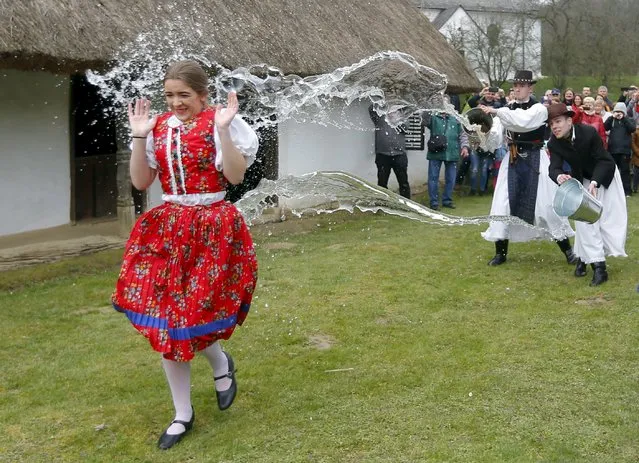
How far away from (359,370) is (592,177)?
315 cm

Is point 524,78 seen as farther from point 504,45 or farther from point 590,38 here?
point 504,45

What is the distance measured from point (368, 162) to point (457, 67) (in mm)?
3083

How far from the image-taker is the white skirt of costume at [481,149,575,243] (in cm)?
755

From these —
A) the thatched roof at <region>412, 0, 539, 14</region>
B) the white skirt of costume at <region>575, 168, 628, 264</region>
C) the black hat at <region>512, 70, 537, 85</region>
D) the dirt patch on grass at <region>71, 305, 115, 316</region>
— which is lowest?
the dirt patch on grass at <region>71, 305, 115, 316</region>

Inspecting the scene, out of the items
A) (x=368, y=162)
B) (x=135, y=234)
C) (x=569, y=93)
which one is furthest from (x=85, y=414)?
(x=569, y=93)

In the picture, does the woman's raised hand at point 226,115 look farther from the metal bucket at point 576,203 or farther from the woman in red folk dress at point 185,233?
the metal bucket at point 576,203

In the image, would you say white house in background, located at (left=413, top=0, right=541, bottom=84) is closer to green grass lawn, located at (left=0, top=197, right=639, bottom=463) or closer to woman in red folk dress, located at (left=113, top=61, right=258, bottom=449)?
green grass lawn, located at (left=0, top=197, right=639, bottom=463)

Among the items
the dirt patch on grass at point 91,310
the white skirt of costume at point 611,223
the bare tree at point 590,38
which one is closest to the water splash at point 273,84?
the white skirt of costume at point 611,223

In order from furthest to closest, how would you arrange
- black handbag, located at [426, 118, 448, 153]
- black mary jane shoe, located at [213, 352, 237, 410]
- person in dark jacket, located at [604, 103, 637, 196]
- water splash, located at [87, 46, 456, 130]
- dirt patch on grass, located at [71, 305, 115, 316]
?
person in dark jacket, located at [604, 103, 637, 196] → black handbag, located at [426, 118, 448, 153] → water splash, located at [87, 46, 456, 130] → dirt patch on grass, located at [71, 305, 115, 316] → black mary jane shoe, located at [213, 352, 237, 410]

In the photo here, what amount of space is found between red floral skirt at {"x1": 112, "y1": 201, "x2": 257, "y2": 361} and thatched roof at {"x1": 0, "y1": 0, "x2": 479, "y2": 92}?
394 cm

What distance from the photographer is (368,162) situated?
499 inches

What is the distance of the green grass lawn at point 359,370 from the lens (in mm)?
3916

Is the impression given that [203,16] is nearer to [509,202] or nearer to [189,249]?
[509,202]

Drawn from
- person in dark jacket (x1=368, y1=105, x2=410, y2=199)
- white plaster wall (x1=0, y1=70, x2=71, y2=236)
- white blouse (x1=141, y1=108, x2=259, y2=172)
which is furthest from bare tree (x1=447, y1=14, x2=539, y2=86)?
white blouse (x1=141, y1=108, x2=259, y2=172)
